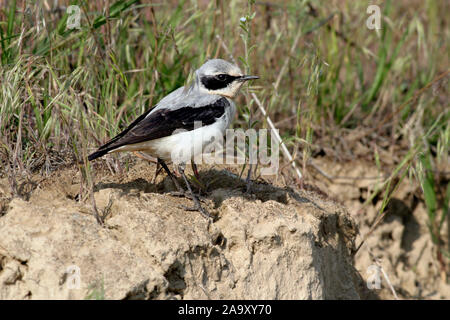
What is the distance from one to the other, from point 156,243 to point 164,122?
3.62 ft

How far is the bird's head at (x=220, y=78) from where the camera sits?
4691 mm

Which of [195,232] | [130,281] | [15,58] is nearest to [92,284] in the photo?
[130,281]

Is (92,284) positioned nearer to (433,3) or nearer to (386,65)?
(386,65)

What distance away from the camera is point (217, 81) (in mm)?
4727

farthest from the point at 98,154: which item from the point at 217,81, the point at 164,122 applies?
the point at 217,81

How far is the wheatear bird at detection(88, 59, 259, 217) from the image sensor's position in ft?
13.9

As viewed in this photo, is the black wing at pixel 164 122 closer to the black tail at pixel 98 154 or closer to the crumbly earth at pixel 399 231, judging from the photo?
the black tail at pixel 98 154

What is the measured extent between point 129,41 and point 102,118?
4.82ft

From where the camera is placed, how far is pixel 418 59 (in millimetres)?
7281

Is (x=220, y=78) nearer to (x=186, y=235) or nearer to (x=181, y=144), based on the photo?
(x=181, y=144)

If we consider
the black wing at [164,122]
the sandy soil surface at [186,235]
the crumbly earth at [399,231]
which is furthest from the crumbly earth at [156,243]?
the crumbly earth at [399,231]

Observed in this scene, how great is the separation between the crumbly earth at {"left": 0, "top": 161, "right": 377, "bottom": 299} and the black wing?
0.35m

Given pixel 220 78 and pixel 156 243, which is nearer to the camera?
pixel 156 243

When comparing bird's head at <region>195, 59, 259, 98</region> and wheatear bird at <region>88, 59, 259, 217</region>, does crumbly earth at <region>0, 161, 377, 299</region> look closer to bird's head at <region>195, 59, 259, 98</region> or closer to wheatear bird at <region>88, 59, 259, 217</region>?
wheatear bird at <region>88, 59, 259, 217</region>
